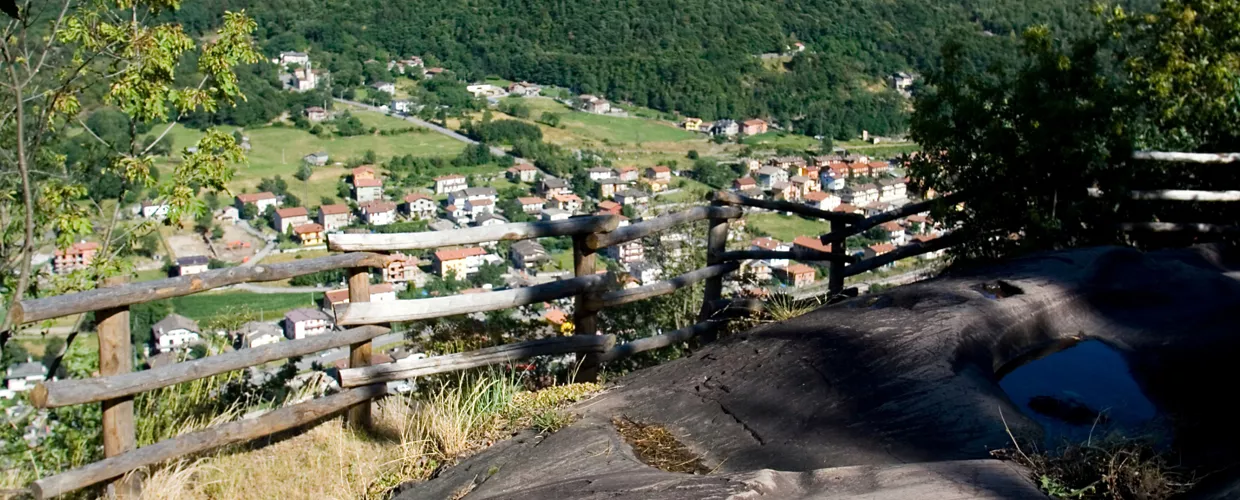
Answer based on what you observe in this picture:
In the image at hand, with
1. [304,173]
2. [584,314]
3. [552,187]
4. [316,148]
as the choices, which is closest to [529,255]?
[584,314]

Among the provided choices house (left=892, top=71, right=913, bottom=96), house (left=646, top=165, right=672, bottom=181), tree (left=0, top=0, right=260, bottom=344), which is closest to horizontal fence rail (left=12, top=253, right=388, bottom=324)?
tree (left=0, top=0, right=260, bottom=344)

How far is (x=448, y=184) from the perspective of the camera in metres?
32.2

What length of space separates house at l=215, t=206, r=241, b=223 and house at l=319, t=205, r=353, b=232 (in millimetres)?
3000

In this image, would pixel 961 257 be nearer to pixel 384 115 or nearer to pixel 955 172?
pixel 955 172

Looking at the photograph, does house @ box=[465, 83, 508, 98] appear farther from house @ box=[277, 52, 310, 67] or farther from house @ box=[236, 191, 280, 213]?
house @ box=[236, 191, 280, 213]

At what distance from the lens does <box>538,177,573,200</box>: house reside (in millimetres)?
29231

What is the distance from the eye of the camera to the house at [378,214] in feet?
79.6

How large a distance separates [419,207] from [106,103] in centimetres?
1997

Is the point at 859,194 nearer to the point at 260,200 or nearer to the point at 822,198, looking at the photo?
the point at 822,198

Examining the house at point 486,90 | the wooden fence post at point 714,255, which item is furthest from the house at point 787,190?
the house at point 486,90

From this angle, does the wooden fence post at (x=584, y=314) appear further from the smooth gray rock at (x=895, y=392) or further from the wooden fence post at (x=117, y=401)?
the wooden fence post at (x=117, y=401)

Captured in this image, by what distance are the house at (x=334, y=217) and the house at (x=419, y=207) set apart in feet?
5.20

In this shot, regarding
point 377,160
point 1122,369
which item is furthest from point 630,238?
point 377,160

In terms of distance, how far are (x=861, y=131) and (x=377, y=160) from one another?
62.9ft
